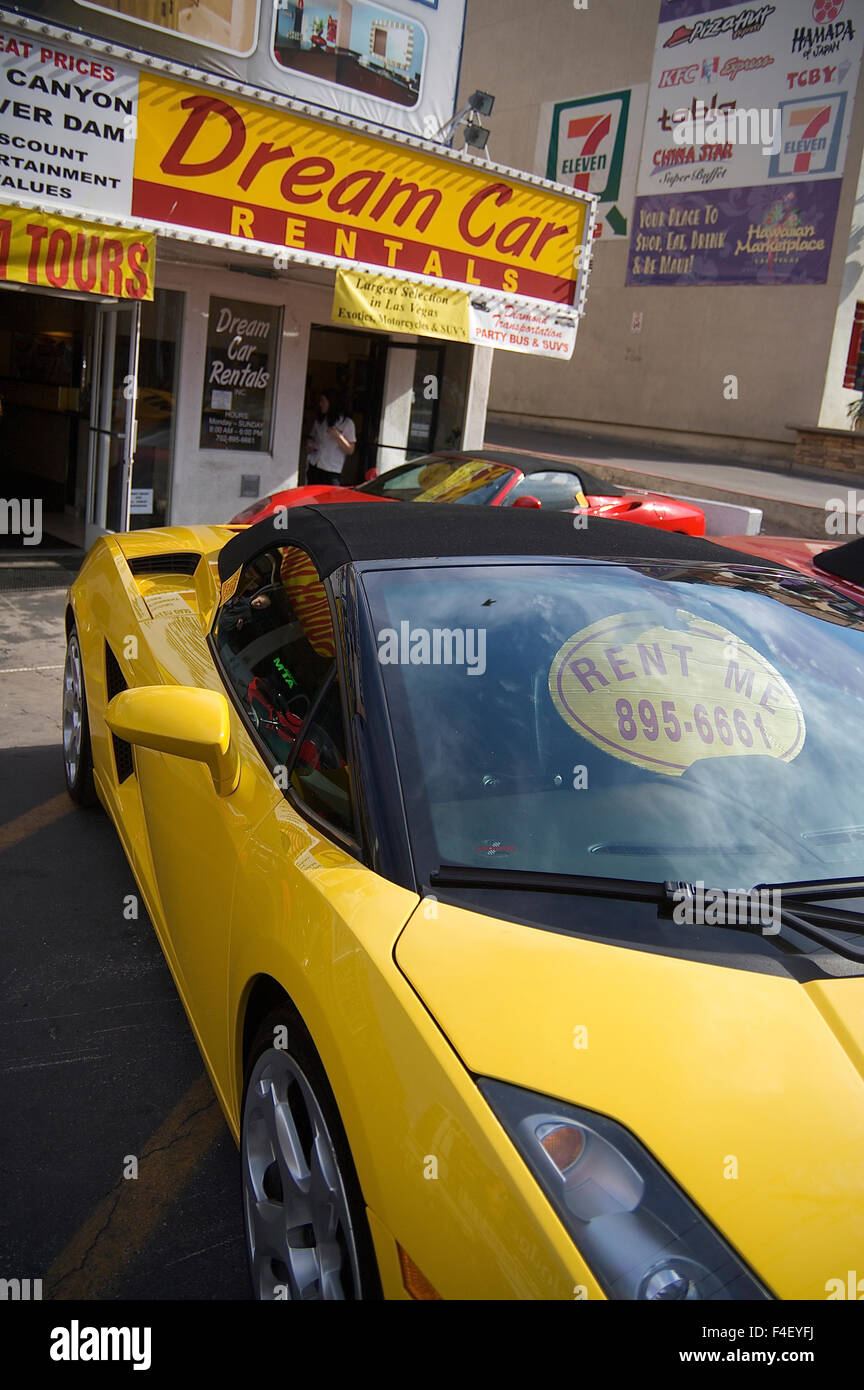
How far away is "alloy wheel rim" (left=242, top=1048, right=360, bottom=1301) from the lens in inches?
69.1

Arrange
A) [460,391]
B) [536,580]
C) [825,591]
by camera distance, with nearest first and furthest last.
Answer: [536,580] < [825,591] < [460,391]

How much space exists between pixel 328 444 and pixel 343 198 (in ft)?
9.58

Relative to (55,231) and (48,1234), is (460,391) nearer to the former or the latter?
(55,231)

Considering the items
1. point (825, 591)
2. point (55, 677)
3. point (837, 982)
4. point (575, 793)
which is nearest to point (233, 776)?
point (575, 793)

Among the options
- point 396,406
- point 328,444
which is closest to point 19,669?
point 328,444

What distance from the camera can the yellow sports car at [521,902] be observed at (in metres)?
1.43

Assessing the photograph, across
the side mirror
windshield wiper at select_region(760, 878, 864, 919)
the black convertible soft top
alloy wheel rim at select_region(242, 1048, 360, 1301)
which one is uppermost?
the black convertible soft top

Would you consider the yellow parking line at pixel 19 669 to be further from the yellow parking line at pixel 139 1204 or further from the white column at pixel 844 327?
the white column at pixel 844 327

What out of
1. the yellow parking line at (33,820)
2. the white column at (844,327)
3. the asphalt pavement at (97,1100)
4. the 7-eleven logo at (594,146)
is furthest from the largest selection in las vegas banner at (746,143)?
the asphalt pavement at (97,1100)

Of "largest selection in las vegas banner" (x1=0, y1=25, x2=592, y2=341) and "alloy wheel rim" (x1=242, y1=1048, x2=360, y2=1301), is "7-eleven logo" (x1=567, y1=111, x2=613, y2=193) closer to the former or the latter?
"largest selection in las vegas banner" (x1=0, y1=25, x2=592, y2=341)

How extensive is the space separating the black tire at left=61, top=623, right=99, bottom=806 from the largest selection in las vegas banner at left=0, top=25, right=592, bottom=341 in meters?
4.72

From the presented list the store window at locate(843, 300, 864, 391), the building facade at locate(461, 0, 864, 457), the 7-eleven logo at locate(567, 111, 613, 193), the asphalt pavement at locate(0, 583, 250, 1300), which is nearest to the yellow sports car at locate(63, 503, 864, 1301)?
the asphalt pavement at locate(0, 583, 250, 1300)
